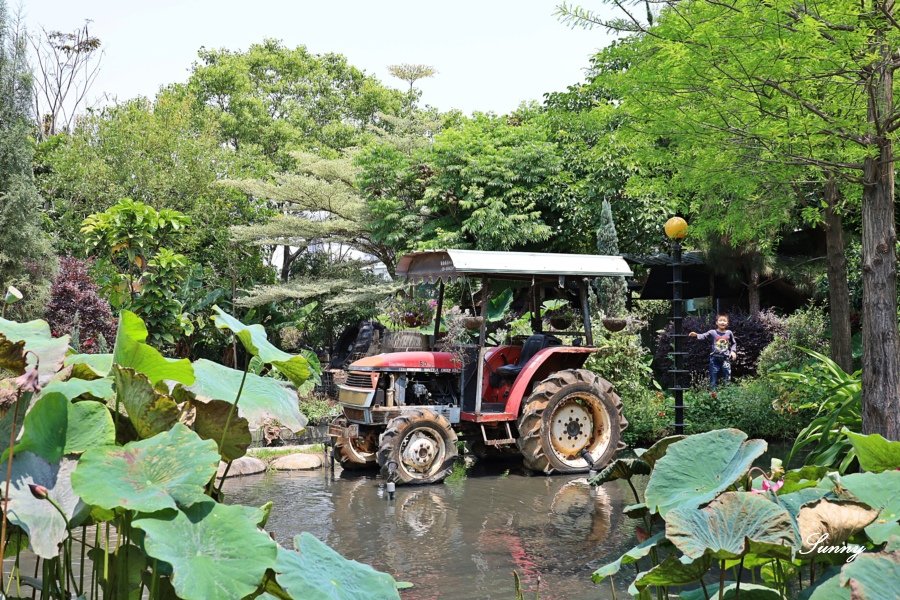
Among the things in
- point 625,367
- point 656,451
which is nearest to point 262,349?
point 656,451

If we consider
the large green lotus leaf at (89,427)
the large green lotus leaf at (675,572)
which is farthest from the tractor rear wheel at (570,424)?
the large green lotus leaf at (89,427)

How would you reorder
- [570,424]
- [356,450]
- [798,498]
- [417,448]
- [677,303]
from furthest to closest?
[570,424]
[356,450]
[677,303]
[417,448]
[798,498]

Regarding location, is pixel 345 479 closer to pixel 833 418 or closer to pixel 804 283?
Result: pixel 833 418

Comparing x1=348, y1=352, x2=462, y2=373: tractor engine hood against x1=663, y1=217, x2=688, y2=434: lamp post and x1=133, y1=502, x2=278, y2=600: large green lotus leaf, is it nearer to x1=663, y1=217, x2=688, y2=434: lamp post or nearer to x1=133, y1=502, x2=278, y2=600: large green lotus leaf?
x1=663, y1=217, x2=688, y2=434: lamp post

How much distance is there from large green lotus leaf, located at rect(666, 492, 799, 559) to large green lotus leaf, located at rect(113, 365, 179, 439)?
0.85 metres

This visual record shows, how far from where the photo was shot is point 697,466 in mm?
1733

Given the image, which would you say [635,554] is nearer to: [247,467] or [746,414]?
[247,467]

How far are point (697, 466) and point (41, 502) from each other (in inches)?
46.9

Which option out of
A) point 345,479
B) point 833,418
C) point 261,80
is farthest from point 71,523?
point 261,80

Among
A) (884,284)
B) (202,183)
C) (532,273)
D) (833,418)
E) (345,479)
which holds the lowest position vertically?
(345,479)

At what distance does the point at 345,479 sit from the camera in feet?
29.3

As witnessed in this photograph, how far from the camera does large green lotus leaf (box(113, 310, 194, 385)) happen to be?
1464 mm

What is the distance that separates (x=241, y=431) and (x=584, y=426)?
819 cm

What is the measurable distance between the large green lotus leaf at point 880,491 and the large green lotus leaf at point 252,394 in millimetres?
1030
